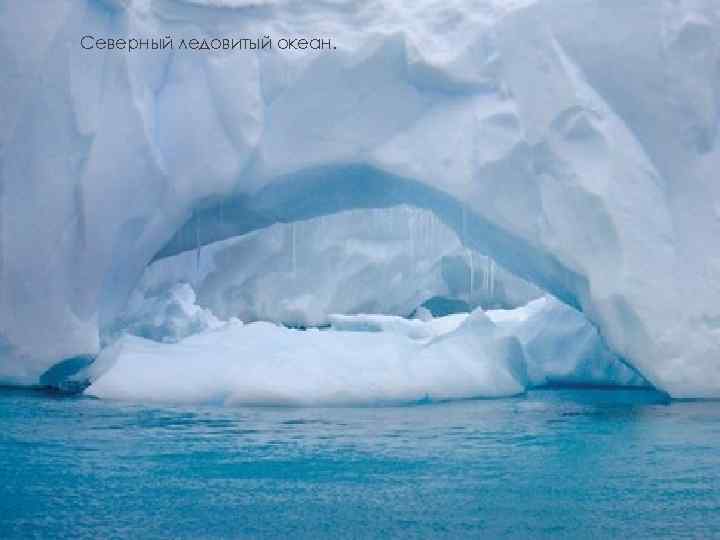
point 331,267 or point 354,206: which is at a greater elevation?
point 331,267

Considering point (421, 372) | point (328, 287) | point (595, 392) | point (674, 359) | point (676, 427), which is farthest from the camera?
point (328, 287)

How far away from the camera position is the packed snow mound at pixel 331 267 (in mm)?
16938

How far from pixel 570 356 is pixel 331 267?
7.73 m

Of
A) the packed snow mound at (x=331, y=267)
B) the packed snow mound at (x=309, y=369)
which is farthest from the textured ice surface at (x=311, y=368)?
the packed snow mound at (x=331, y=267)

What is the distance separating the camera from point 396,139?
929cm

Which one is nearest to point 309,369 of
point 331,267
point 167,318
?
point 167,318

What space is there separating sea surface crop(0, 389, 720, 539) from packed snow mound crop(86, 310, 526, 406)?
0.74m

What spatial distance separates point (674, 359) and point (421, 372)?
7.03ft

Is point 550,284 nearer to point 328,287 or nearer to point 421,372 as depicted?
point 421,372

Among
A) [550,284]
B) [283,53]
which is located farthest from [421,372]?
[283,53]

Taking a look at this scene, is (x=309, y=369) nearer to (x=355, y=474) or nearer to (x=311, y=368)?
(x=311, y=368)

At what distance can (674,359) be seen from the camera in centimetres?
804

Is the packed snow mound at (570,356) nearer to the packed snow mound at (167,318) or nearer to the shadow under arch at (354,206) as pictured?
the shadow under arch at (354,206)

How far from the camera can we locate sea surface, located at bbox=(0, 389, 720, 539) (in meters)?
3.50
